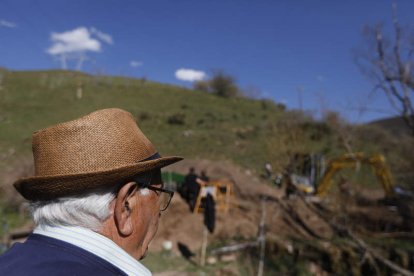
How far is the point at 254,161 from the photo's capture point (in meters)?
19.2

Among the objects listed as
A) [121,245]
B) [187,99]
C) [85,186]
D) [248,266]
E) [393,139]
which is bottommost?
[248,266]

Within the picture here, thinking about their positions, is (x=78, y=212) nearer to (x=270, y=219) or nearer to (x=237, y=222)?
(x=237, y=222)

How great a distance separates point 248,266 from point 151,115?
67.4 feet

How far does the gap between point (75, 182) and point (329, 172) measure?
11941 millimetres

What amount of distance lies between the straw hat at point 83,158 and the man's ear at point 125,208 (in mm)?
38

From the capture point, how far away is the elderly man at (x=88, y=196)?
112 cm

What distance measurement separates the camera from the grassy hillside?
1529cm

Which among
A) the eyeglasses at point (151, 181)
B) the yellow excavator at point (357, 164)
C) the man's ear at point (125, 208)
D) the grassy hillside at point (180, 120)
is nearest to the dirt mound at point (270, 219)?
the yellow excavator at point (357, 164)

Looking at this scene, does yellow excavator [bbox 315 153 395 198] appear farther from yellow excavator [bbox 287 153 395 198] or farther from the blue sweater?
the blue sweater

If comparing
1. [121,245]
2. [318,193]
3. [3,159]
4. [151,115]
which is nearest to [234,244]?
[318,193]

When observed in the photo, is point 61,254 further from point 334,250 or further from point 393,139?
point 393,139

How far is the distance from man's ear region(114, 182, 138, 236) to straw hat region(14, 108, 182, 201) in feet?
0.13

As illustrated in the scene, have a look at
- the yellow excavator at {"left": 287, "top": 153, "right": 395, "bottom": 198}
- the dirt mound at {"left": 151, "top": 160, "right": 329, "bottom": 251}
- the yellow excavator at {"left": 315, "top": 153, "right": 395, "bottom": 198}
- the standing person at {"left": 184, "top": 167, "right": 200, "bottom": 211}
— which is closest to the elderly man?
the dirt mound at {"left": 151, "top": 160, "right": 329, "bottom": 251}

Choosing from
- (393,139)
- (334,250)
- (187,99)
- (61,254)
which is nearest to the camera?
(61,254)
